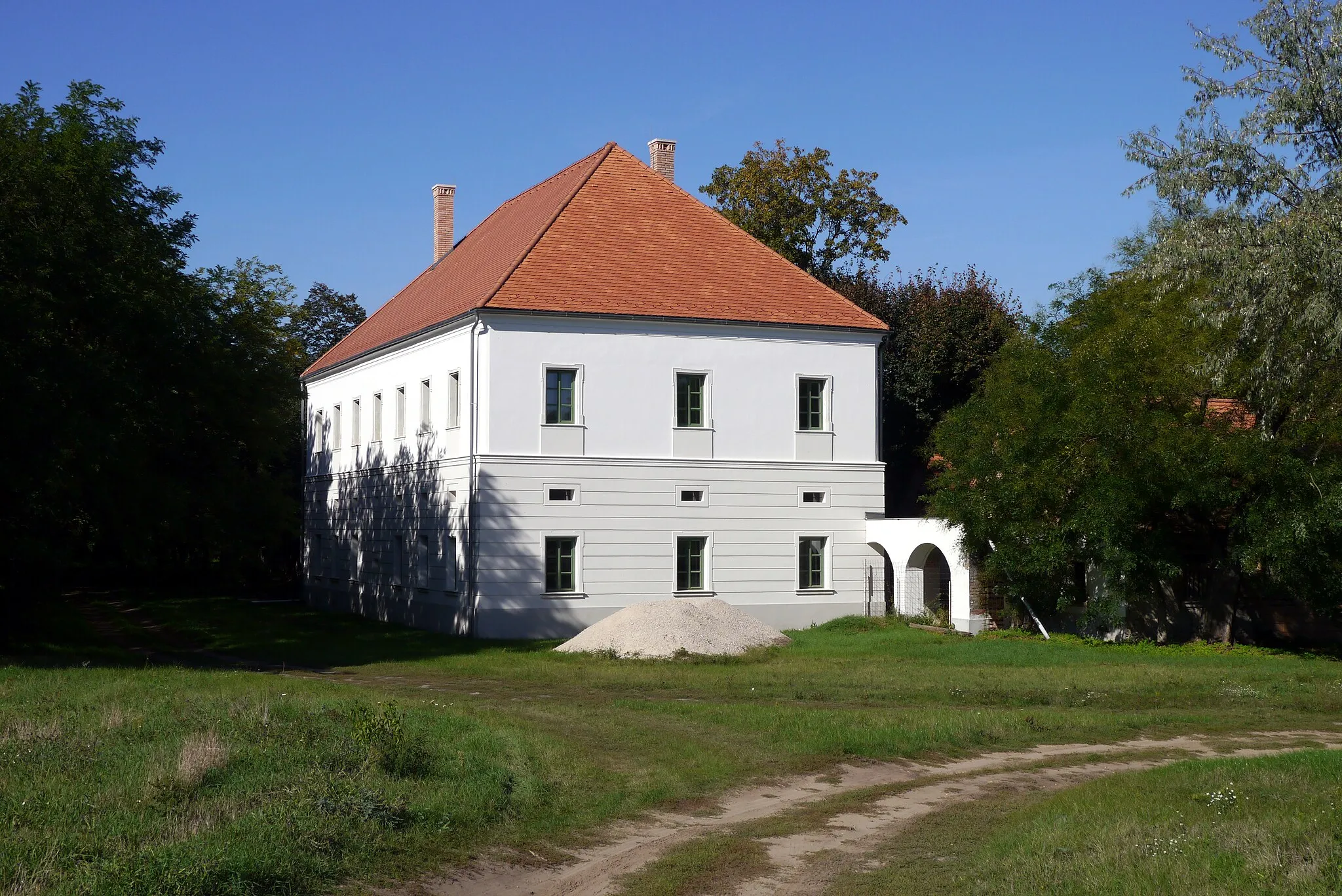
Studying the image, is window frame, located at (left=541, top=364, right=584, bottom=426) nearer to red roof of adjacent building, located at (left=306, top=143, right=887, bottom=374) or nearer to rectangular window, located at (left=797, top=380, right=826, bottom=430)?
red roof of adjacent building, located at (left=306, top=143, right=887, bottom=374)

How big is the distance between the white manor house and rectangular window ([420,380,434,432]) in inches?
2.4

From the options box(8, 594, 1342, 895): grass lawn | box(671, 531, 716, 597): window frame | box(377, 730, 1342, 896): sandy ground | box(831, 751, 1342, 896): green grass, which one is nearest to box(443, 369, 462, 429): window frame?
box(8, 594, 1342, 895): grass lawn

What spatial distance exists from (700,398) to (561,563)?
5.41 m

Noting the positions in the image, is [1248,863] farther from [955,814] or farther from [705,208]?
[705,208]

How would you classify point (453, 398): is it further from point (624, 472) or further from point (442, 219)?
point (442, 219)

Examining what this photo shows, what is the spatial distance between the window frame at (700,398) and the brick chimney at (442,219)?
16.8 metres

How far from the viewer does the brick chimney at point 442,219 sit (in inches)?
1836

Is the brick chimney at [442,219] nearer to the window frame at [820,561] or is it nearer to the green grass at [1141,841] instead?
the window frame at [820,561]

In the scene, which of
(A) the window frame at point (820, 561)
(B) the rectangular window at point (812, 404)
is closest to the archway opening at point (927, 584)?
(A) the window frame at point (820, 561)

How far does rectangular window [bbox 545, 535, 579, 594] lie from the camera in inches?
1226

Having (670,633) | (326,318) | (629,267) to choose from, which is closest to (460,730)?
(670,633)

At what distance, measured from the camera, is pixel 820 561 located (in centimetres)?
3384

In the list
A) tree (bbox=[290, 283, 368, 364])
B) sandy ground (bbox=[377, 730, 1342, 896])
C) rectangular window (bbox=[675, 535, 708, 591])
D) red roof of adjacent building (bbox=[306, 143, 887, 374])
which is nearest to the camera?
sandy ground (bbox=[377, 730, 1342, 896])

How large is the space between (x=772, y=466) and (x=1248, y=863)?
81.7ft
